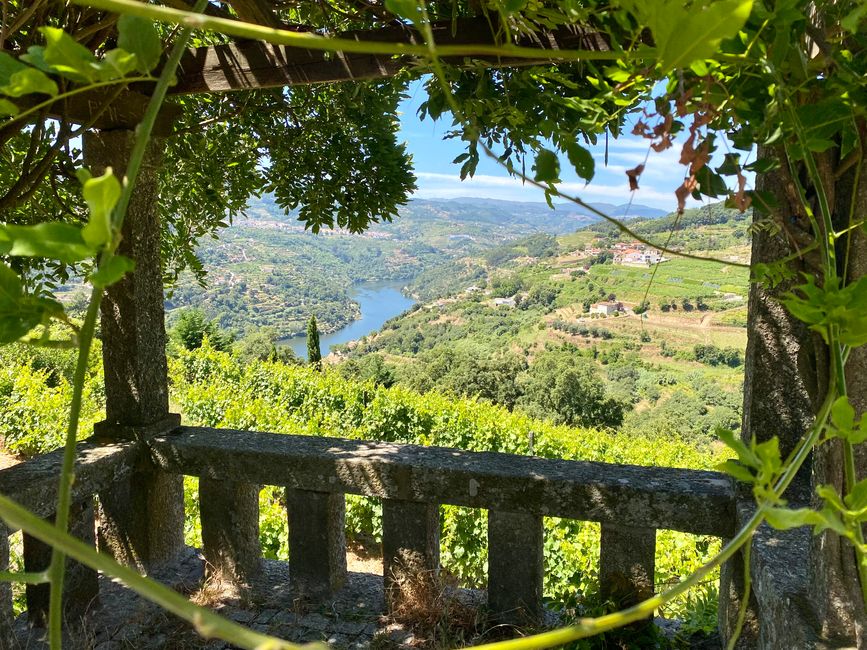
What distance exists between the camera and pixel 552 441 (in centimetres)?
942

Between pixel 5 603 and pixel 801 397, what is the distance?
8.61ft

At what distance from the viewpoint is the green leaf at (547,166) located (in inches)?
22.5

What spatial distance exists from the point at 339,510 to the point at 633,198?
2454 millimetres

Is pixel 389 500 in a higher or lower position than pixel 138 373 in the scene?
lower

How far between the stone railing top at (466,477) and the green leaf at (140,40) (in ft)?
7.38

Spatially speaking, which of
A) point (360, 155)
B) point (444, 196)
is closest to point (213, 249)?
point (444, 196)

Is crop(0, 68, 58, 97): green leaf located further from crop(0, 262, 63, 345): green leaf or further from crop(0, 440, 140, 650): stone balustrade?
crop(0, 440, 140, 650): stone balustrade

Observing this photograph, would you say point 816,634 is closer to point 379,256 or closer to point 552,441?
point 552,441

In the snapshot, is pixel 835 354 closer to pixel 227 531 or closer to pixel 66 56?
pixel 66 56

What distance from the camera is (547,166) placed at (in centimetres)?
58

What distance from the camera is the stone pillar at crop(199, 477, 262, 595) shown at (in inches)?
115

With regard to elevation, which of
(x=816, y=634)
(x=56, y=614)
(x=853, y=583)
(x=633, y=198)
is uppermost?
(x=633, y=198)

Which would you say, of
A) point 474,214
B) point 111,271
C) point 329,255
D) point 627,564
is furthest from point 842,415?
point 474,214

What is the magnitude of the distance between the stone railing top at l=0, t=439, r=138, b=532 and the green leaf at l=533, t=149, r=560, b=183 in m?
2.21
